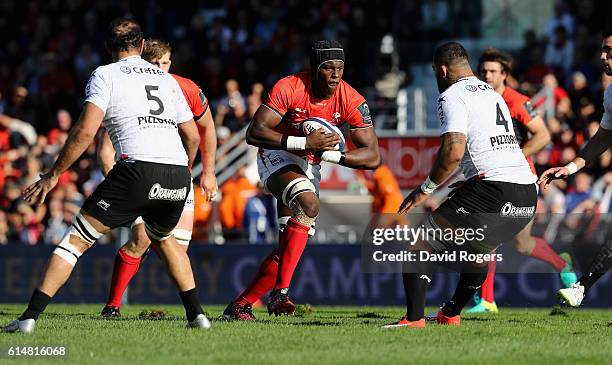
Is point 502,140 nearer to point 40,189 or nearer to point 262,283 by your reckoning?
point 262,283

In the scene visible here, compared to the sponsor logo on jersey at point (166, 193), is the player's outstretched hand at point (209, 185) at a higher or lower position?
lower

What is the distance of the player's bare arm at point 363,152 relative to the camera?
Result: 35.6 ft

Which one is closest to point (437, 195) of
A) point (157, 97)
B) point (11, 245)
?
point (11, 245)

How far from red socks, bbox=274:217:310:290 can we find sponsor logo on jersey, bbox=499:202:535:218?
1.86 metres

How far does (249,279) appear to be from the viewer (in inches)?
702

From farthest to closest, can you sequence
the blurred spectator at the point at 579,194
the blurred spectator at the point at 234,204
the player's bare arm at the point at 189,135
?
1. the blurred spectator at the point at 234,204
2. the blurred spectator at the point at 579,194
3. the player's bare arm at the point at 189,135

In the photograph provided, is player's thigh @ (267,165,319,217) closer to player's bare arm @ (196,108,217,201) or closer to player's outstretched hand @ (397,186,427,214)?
player's bare arm @ (196,108,217,201)

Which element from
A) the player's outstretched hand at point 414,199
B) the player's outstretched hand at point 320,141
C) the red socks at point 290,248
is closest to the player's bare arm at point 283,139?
the player's outstretched hand at point 320,141

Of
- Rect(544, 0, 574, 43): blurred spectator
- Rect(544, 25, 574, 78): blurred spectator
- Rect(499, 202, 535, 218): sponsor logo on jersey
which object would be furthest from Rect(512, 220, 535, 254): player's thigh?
Rect(544, 0, 574, 43): blurred spectator

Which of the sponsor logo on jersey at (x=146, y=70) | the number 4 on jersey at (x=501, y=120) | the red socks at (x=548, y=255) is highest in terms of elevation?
the sponsor logo on jersey at (x=146, y=70)

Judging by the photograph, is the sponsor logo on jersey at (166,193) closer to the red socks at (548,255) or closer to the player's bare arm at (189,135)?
the player's bare arm at (189,135)

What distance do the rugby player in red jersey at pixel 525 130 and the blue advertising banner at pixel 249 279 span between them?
14.3ft

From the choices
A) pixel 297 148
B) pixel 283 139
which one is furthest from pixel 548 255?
pixel 283 139

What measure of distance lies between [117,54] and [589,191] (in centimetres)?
1027
